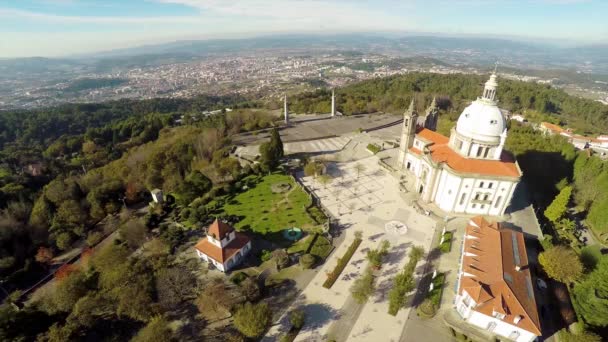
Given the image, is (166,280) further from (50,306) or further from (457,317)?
(457,317)

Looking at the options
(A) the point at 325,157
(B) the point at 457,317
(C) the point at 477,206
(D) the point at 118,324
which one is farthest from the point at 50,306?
(C) the point at 477,206

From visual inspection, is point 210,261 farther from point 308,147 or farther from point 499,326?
point 308,147

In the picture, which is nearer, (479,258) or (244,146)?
(479,258)

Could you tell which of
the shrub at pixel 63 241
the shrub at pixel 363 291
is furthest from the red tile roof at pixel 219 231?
the shrub at pixel 63 241

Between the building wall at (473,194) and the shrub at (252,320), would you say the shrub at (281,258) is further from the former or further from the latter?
the building wall at (473,194)

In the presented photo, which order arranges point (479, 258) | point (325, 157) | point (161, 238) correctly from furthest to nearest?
point (325, 157), point (161, 238), point (479, 258)
